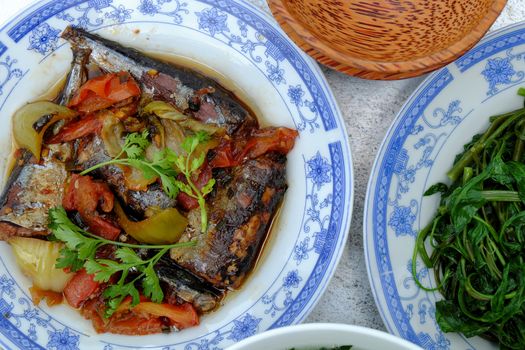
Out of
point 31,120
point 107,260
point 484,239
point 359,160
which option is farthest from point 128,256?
point 484,239

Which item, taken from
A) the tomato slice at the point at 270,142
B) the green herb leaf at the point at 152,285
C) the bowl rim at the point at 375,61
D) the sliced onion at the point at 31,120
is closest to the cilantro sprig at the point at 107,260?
the green herb leaf at the point at 152,285

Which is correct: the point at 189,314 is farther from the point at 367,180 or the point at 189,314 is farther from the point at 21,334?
the point at 367,180

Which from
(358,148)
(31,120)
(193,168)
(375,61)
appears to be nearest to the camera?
(375,61)

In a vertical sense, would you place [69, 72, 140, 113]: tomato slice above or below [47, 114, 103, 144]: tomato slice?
above

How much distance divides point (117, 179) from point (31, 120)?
40 centimetres

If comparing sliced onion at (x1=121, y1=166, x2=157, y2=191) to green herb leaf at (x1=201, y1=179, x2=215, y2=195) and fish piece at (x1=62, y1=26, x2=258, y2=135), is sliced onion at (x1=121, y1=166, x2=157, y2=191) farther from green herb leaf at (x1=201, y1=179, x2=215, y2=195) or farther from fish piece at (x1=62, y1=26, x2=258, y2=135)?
fish piece at (x1=62, y1=26, x2=258, y2=135)

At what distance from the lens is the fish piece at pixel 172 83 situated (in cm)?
249

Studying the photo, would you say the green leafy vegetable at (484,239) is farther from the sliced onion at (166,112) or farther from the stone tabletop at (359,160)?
the sliced onion at (166,112)

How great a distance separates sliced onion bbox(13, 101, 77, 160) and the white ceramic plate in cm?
113

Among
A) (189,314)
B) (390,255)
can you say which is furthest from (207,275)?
(390,255)

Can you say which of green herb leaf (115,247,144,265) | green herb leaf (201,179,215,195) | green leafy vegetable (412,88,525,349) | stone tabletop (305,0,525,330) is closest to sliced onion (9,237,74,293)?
green herb leaf (115,247,144,265)

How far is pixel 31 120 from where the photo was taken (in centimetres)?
251

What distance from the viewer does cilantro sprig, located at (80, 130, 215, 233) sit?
94.9 inches

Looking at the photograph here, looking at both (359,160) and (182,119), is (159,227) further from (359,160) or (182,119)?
(359,160)
